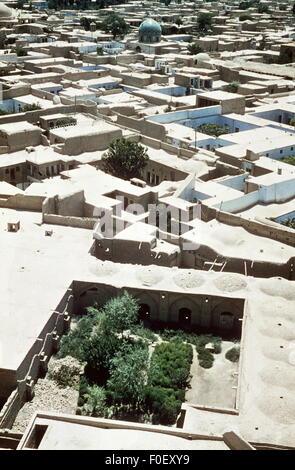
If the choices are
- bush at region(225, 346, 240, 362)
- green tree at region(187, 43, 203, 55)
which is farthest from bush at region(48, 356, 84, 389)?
green tree at region(187, 43, 203, 55)

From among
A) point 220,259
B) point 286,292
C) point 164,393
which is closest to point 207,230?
point 220,259

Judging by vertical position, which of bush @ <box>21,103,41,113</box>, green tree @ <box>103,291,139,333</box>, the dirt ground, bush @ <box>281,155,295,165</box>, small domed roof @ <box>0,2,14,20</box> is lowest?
the dirt ground

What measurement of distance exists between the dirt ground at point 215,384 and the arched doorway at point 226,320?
1.61 m

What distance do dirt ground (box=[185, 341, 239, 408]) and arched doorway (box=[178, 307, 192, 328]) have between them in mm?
1905

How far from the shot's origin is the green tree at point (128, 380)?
60.2ft

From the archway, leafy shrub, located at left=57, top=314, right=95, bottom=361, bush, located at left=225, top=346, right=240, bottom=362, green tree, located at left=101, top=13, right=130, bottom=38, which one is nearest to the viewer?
leafy shrub, located at left=57, top=314, right=95, bottom=361

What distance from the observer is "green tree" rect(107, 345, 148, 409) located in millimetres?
18344

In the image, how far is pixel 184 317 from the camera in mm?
22859

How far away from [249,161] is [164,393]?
58.1 ft

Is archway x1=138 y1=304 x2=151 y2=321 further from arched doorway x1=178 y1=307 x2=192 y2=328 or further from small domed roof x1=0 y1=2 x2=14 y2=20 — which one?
small domed roof x1=0 y1=2 x2=14 y2=20

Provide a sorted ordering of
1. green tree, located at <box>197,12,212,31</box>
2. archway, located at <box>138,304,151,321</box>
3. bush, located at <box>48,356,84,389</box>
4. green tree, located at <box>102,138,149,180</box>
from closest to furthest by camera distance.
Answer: bush, located at <box>48,356,84,389</box>
archway, located at <box>138,304,151,321</box>
green tree, located at <box>102,138,149,180</box>
green tree, located at <box>197,12,212,31</box>

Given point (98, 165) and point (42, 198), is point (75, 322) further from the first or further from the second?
point (98, 165)

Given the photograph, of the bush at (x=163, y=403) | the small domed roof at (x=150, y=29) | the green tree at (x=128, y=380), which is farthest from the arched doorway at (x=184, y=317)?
the small domed roof at (x=150, y=29)

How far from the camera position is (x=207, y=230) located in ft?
84.6
